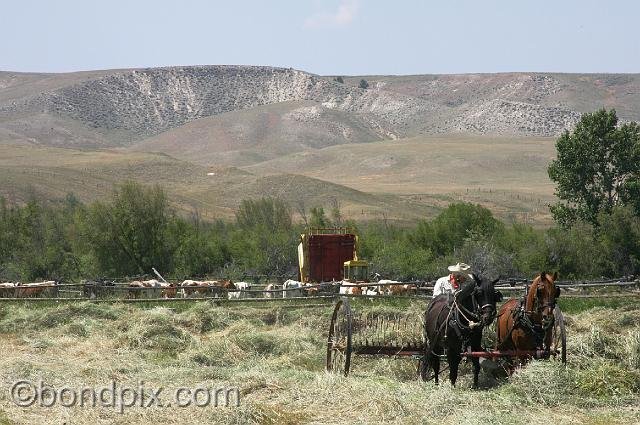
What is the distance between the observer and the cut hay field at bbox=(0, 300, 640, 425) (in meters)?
10.7

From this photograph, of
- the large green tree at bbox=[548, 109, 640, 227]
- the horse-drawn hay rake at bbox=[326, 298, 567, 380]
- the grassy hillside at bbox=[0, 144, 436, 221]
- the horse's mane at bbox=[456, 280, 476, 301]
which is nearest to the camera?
the horse-drawn hay rake at bbox=[326, 298, 567, 380]

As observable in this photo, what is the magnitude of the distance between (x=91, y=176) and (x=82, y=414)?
108 metres

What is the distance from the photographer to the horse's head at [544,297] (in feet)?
42.4

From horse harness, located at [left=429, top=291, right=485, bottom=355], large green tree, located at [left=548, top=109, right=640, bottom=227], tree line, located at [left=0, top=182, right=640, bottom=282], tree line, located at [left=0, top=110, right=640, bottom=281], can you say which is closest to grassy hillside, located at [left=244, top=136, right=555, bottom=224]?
large green tree, located at [left=548, top=109, right=640, bottom=227]

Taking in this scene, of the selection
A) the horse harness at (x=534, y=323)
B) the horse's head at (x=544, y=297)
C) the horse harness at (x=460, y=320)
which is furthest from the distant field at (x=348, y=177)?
the horse's head at (x=544, y=297)

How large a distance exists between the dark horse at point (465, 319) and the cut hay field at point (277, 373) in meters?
0.56

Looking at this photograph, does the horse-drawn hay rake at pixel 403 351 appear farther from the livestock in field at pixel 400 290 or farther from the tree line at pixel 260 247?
the tree line at pixel 260 247

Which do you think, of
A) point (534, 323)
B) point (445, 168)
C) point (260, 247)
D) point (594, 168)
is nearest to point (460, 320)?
point (534, 323)

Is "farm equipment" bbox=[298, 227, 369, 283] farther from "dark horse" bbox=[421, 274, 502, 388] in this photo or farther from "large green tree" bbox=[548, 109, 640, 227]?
"dark horse" bbox=[421, 274, 502, 388]

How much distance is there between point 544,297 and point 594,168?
37.0m

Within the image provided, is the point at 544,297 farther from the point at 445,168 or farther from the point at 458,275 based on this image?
the point at 445,168

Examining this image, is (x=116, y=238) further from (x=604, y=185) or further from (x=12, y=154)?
(x=12, y=154)

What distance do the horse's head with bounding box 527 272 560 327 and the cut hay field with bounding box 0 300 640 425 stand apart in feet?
2.80

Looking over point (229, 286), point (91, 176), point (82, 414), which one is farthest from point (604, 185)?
point (91, 176)
